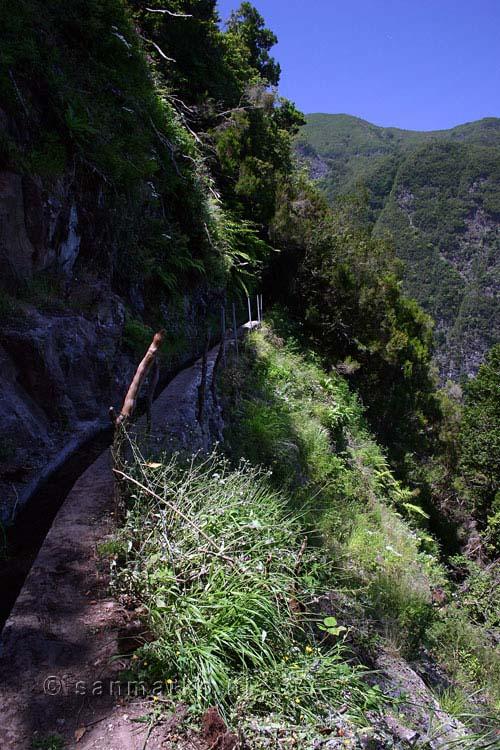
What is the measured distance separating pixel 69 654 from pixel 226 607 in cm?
95

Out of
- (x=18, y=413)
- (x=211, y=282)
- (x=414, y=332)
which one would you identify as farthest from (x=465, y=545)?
(x=18, y=413)

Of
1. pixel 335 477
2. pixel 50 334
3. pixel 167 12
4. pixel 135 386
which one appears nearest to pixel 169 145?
pixel 167 12

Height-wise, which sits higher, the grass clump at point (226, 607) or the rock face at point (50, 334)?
the rock face at point (50, 334)

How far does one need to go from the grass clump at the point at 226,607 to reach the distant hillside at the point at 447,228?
79.3 meters

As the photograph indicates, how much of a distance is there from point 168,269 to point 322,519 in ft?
20.5

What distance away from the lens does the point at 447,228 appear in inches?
4232

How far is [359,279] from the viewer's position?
16.8 meters

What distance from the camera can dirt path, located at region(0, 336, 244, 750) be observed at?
2.65 metres

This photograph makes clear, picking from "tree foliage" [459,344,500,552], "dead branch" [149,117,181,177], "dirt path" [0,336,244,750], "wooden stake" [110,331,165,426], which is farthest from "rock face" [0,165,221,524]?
"tree foliage" [459,344,500,552]

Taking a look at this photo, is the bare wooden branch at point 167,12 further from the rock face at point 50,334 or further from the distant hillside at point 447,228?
the distant hillside at point 447,228

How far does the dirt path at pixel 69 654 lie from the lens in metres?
2.65

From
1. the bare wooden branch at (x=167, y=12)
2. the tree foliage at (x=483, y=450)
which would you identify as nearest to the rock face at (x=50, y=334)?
the bare wooden branch at (x=167, y=12)

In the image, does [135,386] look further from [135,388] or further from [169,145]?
[169,145]

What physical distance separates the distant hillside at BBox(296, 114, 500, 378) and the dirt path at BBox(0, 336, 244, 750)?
261 feet
